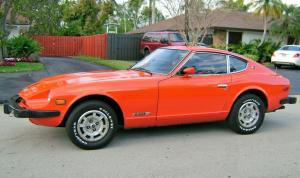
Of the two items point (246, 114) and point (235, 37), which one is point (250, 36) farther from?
point (246, 114)

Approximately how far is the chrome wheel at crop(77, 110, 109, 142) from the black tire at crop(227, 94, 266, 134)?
2.36 meters

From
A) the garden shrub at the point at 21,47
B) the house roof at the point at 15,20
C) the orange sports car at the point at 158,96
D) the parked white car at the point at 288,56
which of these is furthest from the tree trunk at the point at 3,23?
the parked white car at the point at 288,56

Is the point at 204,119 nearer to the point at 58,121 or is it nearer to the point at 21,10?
the point at 58,121

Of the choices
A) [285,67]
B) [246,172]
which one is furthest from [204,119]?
[285,67]

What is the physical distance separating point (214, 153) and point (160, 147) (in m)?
0.81

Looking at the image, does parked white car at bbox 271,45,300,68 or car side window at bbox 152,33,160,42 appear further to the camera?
car side window at bbox 152,33,160,42

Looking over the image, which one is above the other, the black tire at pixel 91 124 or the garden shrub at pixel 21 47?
the garden shrub at pixel 21 47

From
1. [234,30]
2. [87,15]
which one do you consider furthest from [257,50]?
[87,15]

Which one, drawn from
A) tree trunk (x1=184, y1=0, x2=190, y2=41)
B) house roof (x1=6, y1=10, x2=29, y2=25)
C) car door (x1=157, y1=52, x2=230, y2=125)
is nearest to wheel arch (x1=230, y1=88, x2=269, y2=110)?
car door (x1=157, y1=52, x2=230, y2=125)

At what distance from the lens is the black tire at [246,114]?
23.0 feet

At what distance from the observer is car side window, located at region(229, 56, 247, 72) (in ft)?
23.4

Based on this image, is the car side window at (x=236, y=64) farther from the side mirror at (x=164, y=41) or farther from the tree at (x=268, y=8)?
the tree at (x=268, y=8)

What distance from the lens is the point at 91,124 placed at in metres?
5.82

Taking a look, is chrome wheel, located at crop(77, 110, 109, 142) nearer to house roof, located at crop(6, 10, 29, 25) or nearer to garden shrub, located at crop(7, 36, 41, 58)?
garden shrub, located at crop(7, 36, 41, 58)
